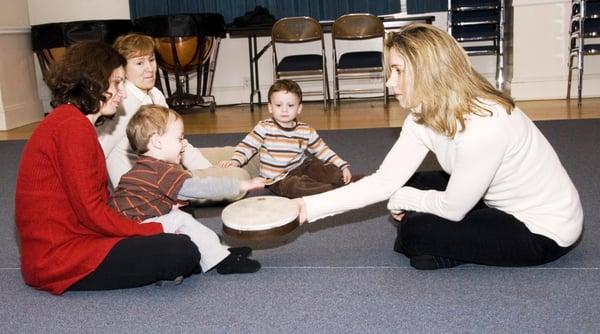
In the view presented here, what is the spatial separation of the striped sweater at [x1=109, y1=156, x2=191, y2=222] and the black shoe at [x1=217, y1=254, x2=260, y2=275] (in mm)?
288

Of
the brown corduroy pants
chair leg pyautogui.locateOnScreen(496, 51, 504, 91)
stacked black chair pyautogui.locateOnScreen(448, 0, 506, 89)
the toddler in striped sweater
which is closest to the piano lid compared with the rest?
stacked black chair pyautogui.locateOnScreen(448, 0, 506, 89)

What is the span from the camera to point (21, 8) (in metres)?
7.21

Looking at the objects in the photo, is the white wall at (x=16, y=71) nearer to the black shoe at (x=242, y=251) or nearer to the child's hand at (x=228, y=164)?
the child's hand at (x=228, y=164)

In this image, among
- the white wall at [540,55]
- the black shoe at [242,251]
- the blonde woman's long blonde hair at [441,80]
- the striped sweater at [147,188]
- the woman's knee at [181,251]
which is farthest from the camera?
the white wall at [540,55]

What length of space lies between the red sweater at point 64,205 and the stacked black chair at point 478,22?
17.5 feet

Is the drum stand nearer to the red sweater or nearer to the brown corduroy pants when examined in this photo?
the brown corduroy pants

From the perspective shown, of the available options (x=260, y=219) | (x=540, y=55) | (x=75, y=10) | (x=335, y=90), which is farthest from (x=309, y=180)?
(x=75, y=10)

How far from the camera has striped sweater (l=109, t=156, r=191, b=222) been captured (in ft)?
7.47

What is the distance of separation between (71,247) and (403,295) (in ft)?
3.56

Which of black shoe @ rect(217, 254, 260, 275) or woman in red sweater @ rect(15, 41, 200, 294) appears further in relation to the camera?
black shoe @ rect(217, 254, 260, 275)

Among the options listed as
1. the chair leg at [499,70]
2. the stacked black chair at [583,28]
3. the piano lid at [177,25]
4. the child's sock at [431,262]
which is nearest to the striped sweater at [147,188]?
the child's sock at [431,262]

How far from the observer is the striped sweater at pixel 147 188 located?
2.28 metres

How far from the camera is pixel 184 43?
679 cm

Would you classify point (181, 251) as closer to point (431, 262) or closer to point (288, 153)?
point (431, 262)
